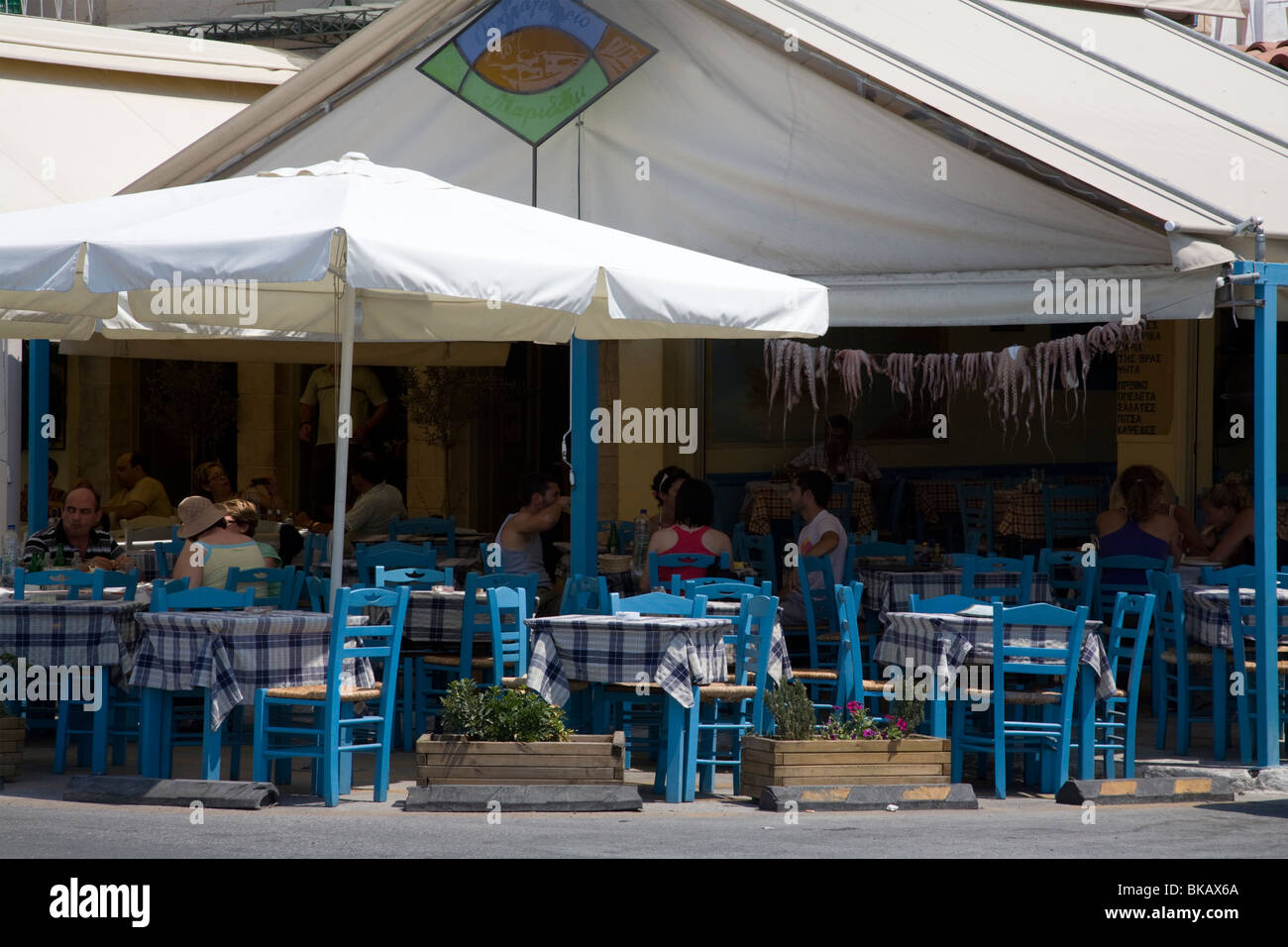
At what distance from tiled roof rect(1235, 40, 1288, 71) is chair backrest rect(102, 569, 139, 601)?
974 cm

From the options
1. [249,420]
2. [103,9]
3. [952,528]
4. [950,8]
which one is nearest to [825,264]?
[950,8]

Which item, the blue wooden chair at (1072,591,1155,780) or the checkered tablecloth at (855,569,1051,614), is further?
the checkered tablecloth at (855,569,1051,614)

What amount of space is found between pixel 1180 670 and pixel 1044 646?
5.47 feet

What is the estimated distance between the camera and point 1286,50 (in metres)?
15.0

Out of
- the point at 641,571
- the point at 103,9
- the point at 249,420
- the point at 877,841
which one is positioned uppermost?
the point at 103,9

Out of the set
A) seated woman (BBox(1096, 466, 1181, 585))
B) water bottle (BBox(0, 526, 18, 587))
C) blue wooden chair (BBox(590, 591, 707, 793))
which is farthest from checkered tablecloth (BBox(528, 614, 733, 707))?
seated woman (BBox(1096, 466, 1181, 585))

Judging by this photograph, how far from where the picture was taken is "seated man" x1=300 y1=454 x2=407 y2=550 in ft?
42.5

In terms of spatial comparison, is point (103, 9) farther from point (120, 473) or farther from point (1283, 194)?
point (1283, 194)

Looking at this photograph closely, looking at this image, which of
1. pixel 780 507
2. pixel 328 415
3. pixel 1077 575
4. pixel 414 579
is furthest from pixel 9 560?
pixel 780 507

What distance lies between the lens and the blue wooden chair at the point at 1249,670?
848cm

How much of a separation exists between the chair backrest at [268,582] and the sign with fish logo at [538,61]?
10.4 feet

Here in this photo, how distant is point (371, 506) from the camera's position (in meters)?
13.0

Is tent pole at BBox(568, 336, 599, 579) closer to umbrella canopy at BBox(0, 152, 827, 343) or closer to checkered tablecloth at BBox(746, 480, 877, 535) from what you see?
umbrella canopy at BBox(0, 152, 827, 343)
